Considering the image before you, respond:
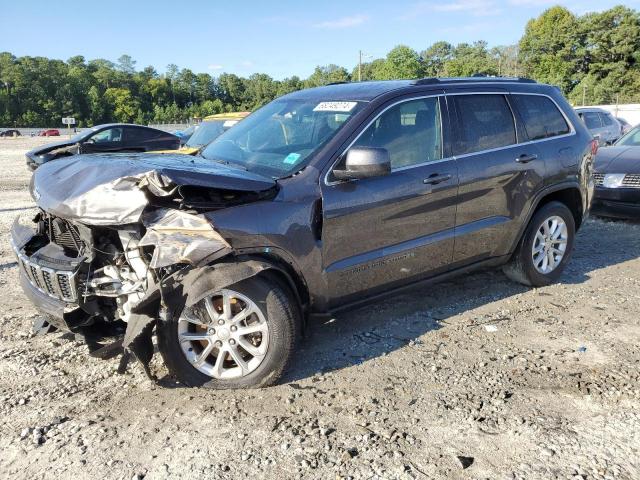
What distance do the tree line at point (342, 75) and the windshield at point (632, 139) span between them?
4719 cm

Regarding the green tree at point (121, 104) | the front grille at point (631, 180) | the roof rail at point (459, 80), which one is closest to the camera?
the roof rail at point (459, 80)

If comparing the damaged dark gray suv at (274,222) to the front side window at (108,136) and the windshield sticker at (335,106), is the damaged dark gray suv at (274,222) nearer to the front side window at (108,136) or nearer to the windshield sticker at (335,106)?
the windshield sticker at (335,106)

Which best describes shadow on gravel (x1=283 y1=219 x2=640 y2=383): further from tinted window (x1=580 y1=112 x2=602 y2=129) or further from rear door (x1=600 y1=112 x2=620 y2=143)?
rear door (x1=600 y1=112 x2=620 y2=143)

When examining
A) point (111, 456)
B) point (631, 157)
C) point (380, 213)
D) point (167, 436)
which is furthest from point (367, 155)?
point (631, 157)

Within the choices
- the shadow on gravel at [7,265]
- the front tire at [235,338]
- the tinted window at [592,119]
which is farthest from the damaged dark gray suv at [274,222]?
the tinted window at [592,119]

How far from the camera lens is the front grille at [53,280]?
10.7ft

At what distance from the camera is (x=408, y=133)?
400cm

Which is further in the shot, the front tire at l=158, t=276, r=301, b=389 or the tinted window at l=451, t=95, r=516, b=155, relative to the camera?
the tinted window at l=451, t=95, r=516, b=155

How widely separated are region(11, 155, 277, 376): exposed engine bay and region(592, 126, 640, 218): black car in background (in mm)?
6138

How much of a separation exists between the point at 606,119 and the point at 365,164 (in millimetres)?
16939

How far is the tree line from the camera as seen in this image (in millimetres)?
71938

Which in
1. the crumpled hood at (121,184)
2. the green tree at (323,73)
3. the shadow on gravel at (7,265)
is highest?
the green tree at (323,73)


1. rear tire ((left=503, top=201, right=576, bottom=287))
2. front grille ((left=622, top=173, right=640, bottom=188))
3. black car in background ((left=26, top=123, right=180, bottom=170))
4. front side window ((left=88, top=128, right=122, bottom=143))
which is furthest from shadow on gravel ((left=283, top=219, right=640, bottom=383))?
front side window ((left=88, top=128, right=122, bottom=143))

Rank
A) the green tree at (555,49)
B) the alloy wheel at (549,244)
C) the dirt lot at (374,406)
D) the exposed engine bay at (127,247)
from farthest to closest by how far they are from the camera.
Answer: the green tree at (555,49)
the alloy wheel at (549,244)
the exposed engine bay at (127,247)
the dirt lot at (374,406)
